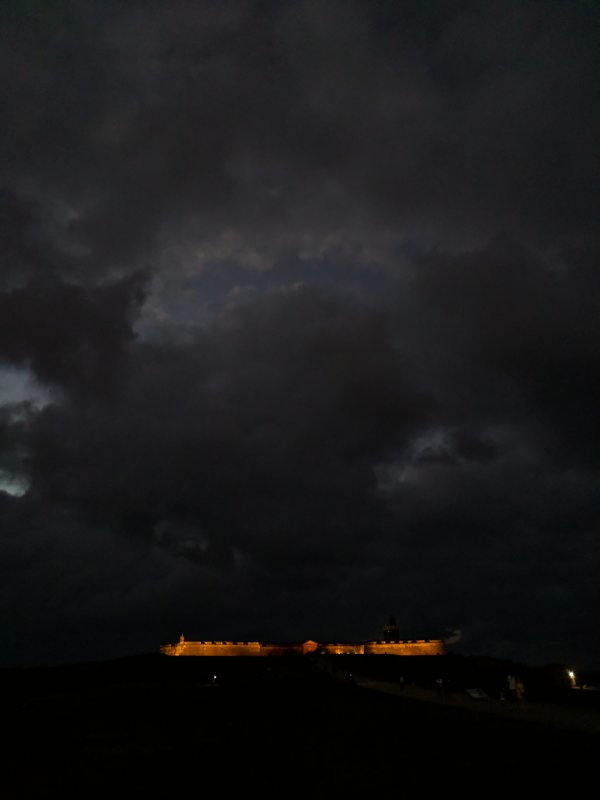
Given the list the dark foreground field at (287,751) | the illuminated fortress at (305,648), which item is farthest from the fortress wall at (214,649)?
the dark foreground field at (287,751)

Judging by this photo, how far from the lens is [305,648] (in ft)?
609

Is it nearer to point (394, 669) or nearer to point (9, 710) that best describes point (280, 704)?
point (9, 710)

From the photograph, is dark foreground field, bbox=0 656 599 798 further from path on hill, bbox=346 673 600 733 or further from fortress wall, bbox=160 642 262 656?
fortress wall, bbox=160 642 262 656

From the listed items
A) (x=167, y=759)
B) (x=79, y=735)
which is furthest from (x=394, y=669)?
(x=167, y=759)

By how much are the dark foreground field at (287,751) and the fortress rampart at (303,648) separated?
143 meters

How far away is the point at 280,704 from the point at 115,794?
106 feet

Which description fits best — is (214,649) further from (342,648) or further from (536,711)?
(536,711)

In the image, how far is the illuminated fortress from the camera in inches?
7077

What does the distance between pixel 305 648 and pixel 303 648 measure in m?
0.66

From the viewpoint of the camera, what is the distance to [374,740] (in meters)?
26.5

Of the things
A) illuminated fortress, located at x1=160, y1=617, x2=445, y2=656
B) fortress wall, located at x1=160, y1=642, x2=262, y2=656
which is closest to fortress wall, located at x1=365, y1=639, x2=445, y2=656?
illuminated fortress, located at x1=160, y1=617, x2=445, y2=656

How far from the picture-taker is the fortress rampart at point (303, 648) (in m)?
180

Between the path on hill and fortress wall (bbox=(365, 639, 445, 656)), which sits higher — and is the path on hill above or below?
below

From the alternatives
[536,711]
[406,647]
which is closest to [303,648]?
[406,647]
